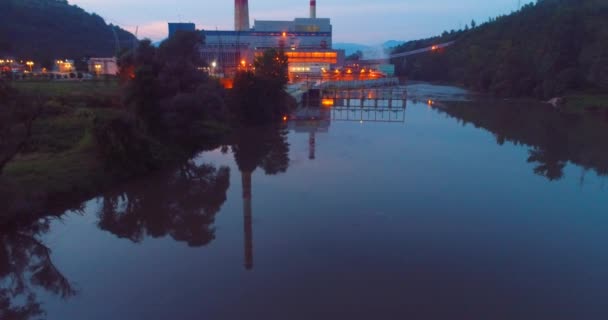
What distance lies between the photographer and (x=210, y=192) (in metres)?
11.2

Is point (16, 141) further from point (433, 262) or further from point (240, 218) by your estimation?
point (433, 262)

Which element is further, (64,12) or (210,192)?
(64,12)

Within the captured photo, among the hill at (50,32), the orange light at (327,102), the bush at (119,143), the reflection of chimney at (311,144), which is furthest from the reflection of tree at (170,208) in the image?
the hill at (50,32)

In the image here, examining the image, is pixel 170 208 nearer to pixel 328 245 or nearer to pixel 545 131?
pixel 328 245

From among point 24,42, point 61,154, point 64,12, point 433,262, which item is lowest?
point 433,262

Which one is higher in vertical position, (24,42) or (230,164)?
(24,42)

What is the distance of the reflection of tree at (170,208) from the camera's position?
8.73 metres

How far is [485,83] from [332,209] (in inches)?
1555

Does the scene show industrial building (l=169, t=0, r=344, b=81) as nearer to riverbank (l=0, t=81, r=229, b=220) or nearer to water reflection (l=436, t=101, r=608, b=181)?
water reflection (l=436, t=101, r=608, b=181)

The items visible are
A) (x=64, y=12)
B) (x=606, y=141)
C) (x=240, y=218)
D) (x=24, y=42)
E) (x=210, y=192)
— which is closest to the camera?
(x=240, y=218)

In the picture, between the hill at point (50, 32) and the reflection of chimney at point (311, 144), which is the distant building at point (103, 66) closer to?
the hill at point (50, 32)

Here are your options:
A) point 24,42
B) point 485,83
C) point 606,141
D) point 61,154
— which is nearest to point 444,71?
point 485,83

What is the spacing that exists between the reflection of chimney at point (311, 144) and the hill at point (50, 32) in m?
28.6

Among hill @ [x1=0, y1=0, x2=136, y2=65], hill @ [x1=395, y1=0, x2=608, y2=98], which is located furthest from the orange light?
hill @ [x1=0, y1=0, x2=136, y2=65]
